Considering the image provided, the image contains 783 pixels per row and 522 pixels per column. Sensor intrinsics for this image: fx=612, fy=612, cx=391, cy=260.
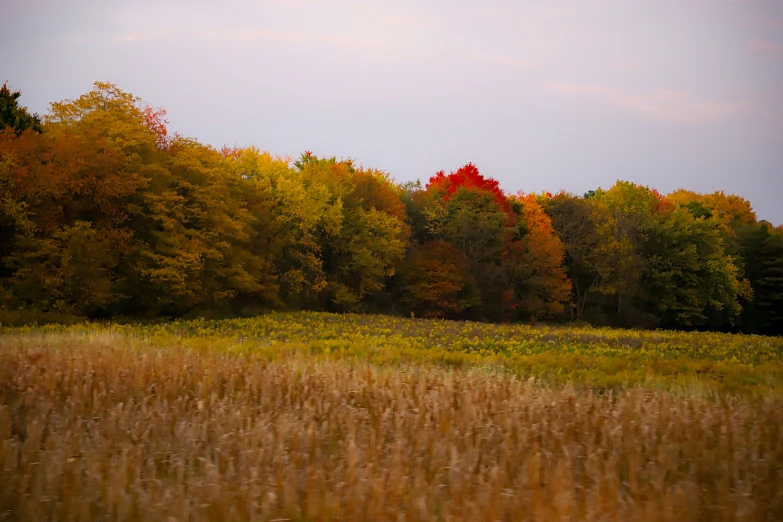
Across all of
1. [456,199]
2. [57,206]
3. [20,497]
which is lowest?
[20,497]

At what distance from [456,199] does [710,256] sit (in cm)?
2712

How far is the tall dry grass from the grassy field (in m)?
0.03

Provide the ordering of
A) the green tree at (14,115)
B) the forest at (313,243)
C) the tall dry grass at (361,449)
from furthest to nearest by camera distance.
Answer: the green tree at (14,115) → the forest at (313,243) → the tall dry grass at (361,449)

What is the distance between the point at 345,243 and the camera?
5031 centimetres

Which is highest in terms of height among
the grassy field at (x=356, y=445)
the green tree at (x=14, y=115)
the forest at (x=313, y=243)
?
the green tree at (x=14, y=115)

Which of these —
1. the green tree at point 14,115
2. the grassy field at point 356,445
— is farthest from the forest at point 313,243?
the grassy field at point 356,445

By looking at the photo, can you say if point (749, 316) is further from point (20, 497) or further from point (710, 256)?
point (20, 497)

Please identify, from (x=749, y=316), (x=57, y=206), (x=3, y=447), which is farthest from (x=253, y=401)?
(x=749, y=316)

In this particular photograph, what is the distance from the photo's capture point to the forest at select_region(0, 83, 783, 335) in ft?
99.5

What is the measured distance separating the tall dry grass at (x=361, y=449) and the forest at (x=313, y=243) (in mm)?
22121

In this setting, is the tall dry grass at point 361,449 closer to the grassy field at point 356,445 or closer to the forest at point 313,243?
the grassy field at point 356,445

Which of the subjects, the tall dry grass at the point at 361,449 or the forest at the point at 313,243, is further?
the forest at the point at 313,243

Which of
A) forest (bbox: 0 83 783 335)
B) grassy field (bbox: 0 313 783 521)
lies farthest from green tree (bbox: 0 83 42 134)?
grassy field (bbox: 0 313 783 521)

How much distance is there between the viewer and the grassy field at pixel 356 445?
469 centimetres
